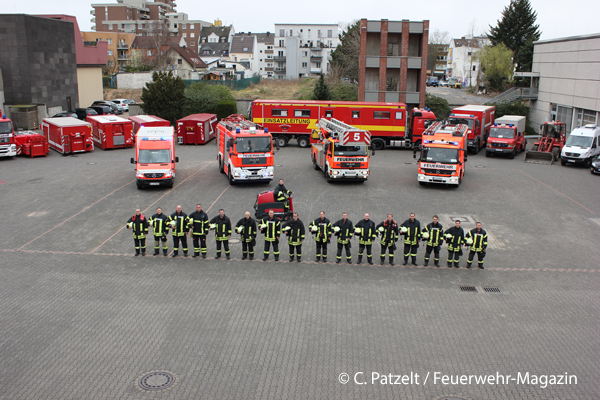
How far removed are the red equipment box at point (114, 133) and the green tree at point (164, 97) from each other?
28.3 feet

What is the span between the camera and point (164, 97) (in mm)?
44562

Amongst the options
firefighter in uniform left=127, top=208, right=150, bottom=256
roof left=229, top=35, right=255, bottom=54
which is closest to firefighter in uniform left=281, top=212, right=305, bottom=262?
firefighter in uniform left=127, top=208, right=150, bottom=256

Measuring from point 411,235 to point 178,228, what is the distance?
6.72 meters

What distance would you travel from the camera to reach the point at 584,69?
3731 centimetres

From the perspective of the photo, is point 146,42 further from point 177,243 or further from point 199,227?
point 199,227

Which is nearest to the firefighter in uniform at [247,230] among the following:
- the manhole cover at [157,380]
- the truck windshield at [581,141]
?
the manhole cover at [157,380]

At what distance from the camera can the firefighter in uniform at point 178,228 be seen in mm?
14875

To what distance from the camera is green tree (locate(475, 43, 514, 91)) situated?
203 feet

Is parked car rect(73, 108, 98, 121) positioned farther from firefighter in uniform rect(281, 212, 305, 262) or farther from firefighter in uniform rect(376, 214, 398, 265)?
firefighter in uniform rect(376, 214, 398, 265)

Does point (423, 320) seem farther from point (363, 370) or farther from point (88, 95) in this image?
point (88, 95)

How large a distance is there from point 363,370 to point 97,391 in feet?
14.8

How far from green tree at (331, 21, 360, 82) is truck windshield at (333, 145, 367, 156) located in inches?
1535

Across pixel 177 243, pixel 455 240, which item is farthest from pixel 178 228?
pixel 455 240

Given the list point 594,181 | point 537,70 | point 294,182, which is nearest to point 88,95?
point 294,182
